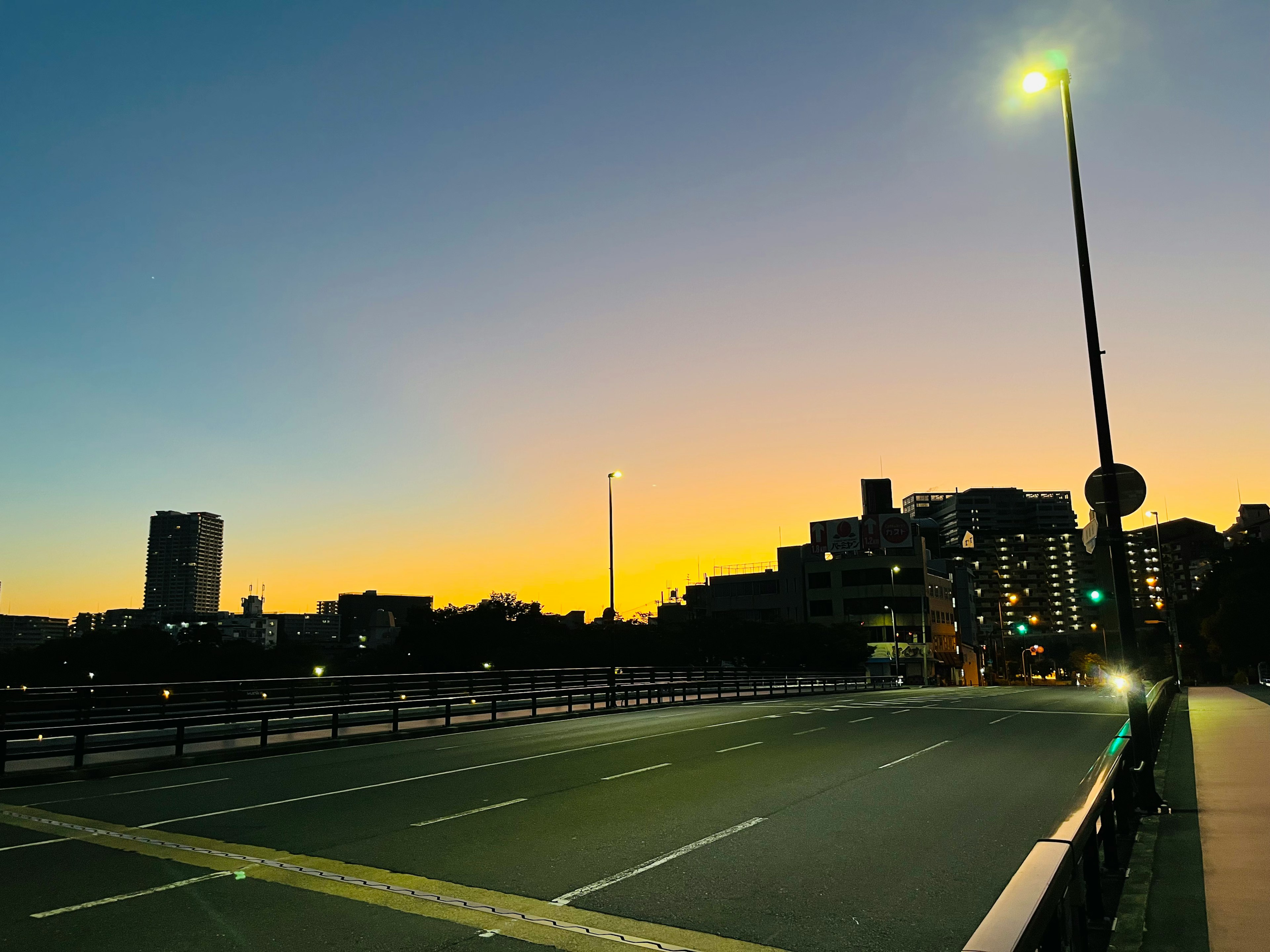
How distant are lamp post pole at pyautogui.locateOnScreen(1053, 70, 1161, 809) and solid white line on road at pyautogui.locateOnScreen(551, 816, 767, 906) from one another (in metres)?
4.58

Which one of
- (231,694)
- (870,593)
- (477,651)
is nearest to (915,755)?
(231,694)

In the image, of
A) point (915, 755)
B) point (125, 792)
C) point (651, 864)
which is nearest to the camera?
point (651, 864)

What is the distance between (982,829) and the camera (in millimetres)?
10305

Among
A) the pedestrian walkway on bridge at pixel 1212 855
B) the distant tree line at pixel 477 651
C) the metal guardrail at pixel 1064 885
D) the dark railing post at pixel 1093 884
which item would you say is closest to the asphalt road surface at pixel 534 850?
the dark railing post at pixel 1093 884

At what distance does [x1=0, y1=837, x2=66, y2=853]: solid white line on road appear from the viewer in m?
9.60

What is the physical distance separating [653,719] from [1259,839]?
21668 mm

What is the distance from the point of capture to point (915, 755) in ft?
58.8

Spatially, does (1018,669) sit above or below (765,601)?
below

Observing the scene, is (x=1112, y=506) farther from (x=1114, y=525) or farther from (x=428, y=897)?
(x=428, y=897)

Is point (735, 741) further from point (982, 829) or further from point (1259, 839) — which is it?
point (1259, 839)

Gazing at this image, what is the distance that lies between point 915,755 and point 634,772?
245 inches

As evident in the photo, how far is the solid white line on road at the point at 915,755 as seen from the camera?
16.1m

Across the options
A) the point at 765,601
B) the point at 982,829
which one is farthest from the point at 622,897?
the point at 765,601

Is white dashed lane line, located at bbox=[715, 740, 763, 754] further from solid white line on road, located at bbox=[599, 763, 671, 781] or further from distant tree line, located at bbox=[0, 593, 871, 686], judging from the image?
distant tree line, located at bbox=[0, 593, 871, 686]
